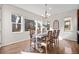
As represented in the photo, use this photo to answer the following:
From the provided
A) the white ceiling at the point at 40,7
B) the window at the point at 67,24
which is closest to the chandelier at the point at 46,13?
the white ceiling at the point at 40,7

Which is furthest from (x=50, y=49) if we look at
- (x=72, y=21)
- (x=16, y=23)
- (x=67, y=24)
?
(x=16, y=23)

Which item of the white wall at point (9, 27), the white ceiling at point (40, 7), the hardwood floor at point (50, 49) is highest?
the white ceiling at point (40, 7)

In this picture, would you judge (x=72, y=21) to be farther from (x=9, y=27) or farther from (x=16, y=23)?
(x=9, y=27)

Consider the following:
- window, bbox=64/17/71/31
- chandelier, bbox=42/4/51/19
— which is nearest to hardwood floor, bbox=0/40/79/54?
window, bbox=64/17/71/31

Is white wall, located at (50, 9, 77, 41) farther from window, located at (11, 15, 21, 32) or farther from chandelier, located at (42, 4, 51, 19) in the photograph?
window, located at (11, 15, 21, 32)

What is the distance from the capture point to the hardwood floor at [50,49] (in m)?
2.30

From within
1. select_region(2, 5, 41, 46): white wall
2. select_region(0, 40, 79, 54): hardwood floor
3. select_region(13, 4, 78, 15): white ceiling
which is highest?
select_region(13, 4, 78, 15): white ceiling

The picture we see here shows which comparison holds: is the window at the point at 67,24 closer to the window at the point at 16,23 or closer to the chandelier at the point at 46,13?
the chandelier at the point at 46,13

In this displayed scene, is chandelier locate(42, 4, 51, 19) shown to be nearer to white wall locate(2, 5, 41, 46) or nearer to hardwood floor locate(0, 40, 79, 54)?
white wall locate(2, 5, 41, 46)

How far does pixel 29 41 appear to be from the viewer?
2.35 meters

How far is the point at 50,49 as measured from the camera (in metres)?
2.37

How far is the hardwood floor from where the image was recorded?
2.30 m

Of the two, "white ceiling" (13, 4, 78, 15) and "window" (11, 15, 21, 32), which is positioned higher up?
"white ceiling" (13, 4, 78, 15)
